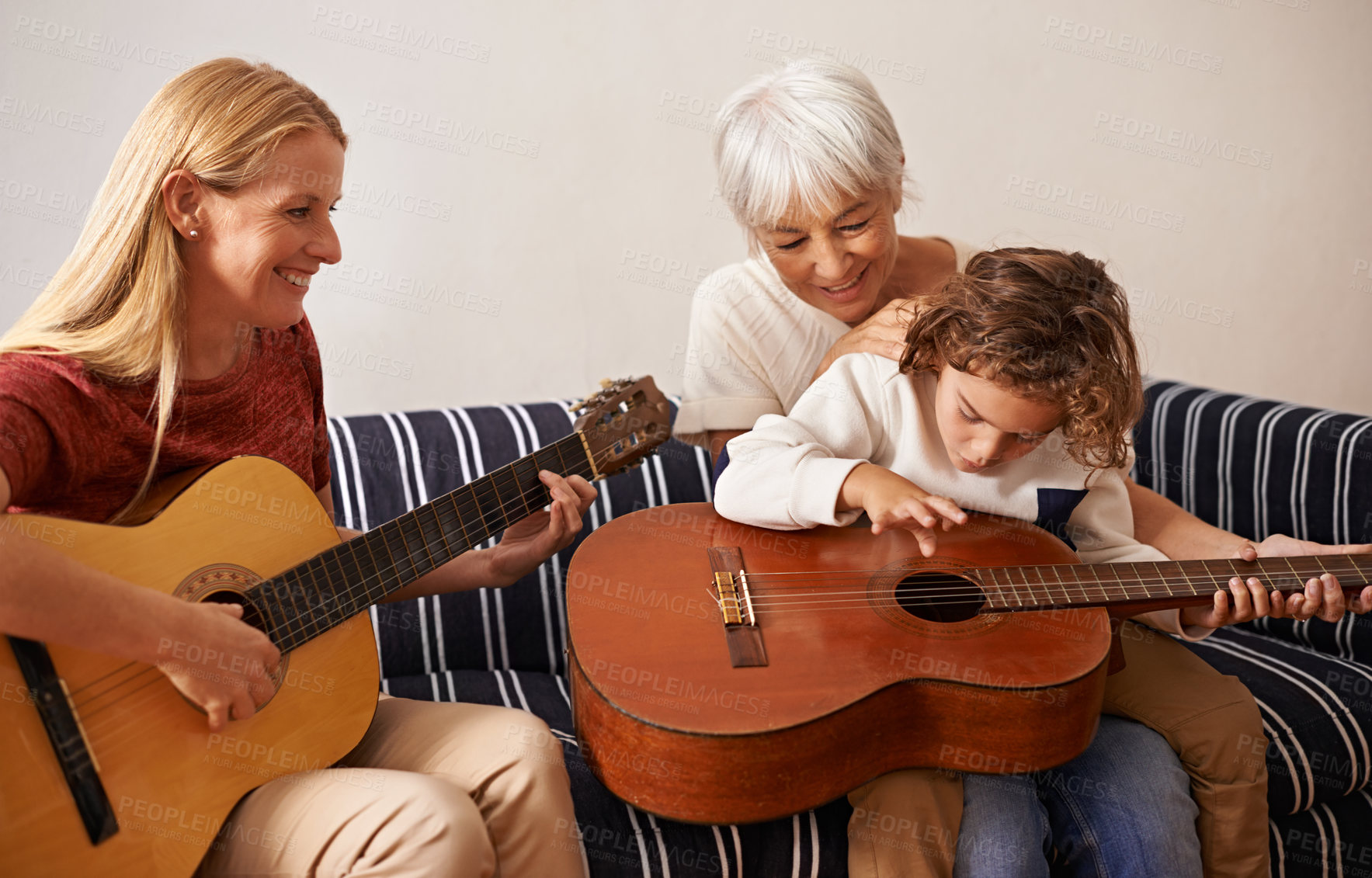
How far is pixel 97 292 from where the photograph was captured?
1172mm

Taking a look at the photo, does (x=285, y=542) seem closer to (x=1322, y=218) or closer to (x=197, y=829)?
(x=197, y=829)

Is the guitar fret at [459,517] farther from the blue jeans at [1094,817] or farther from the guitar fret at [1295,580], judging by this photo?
the guitar fret at [1295,580]

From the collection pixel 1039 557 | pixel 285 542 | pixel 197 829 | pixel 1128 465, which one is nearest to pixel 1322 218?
pixel 1128 465

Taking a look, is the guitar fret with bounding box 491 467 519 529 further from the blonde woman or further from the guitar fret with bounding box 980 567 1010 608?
the guitar fret with bounding box 980 567 1010 608

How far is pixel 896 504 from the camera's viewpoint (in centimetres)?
133

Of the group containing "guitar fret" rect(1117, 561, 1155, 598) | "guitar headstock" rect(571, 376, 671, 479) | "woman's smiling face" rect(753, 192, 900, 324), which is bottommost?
"guitar fret" rect(1117, 561, 1155, 598)

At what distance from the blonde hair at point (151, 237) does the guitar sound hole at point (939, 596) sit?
1.01m

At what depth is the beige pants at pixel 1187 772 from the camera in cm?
127

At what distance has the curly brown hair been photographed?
1.30 metres

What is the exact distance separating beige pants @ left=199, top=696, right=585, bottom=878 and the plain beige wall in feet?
4.49

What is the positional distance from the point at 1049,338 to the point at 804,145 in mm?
498

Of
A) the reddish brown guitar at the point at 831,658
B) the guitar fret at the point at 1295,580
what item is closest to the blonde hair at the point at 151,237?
the reddish brown guitar at the point at 831,658

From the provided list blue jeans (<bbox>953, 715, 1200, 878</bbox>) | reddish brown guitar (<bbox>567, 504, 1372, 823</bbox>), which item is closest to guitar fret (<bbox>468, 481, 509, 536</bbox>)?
reddish brown guitar (<bbox>567, 504, 1372, 823</bbox>)

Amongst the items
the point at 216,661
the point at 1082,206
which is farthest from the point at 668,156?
the point at 216,661
